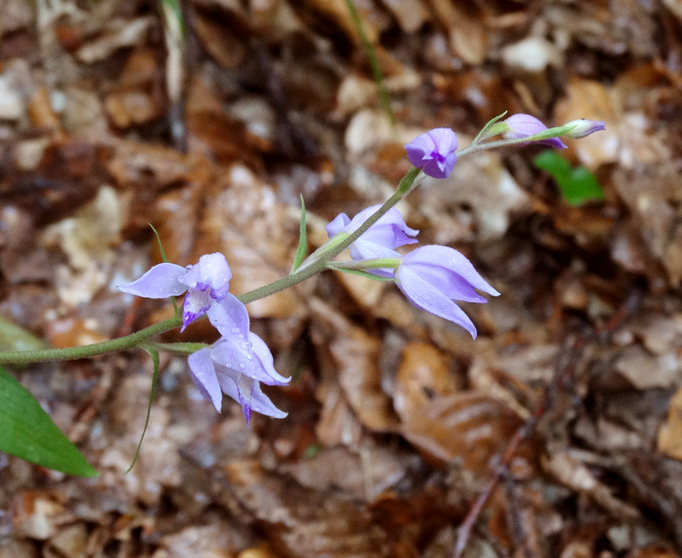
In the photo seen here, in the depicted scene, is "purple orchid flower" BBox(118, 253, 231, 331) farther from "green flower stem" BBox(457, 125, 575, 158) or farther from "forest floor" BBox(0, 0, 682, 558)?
"forest floor" BBox(0, 0, 682, 558)

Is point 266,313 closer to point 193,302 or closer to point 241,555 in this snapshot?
point 241,555

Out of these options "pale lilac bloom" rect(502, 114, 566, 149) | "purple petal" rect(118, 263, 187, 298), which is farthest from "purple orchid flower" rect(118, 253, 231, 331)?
"pale lilac bloom" rect(502, 114, 566, 149)

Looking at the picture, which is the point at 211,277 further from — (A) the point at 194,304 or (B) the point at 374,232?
(B) the point at 374,232

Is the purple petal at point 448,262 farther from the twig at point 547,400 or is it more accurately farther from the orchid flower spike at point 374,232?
the twig at point 547,400

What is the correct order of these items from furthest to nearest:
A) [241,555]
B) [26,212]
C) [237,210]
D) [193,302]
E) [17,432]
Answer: [237,210]
[26,212]
[241,555]
[17,432]
[193,302]

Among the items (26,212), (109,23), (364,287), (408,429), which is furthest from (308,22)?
(408,429)

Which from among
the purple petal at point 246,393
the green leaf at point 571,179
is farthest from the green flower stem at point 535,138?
the green leaf at point 571,179
